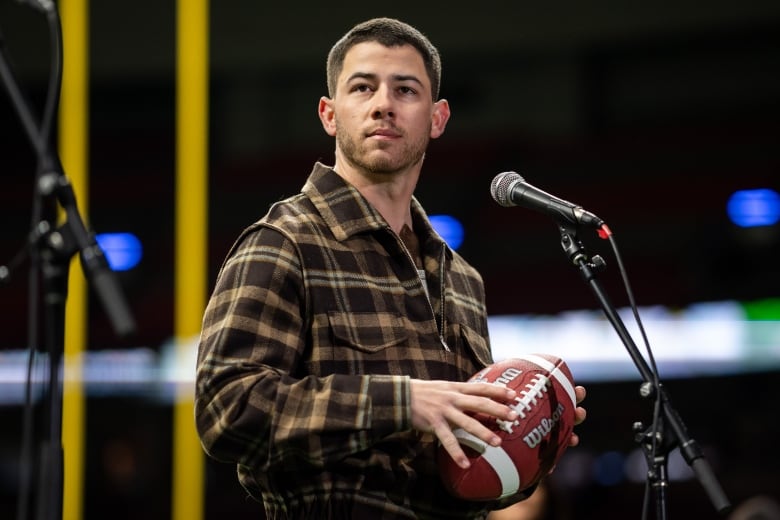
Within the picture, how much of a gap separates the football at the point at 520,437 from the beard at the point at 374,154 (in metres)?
0.36

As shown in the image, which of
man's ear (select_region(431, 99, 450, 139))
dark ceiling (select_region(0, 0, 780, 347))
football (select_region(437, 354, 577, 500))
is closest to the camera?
football (select_region(437, 354, 577, 500))

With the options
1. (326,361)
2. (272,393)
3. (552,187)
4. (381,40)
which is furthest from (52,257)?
(552,187)

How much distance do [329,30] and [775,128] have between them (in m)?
2.40

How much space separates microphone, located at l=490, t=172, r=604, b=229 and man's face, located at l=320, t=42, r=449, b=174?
151mm

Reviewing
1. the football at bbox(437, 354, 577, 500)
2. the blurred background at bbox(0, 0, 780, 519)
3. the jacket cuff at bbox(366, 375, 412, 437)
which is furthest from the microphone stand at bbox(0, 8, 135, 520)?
the blurred background at bbox(0, 0, 780, 519)

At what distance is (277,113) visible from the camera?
6348 mm

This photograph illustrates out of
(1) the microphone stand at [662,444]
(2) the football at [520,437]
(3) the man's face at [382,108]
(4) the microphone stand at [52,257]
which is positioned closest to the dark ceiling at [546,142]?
(3) the man's face at [382,108]

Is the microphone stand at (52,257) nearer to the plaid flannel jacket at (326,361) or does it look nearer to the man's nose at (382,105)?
the plaid flannel jacket at (326,361)

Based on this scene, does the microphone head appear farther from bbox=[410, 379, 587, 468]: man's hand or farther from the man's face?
bbox=[410, 379, 587, 468]: man's hand

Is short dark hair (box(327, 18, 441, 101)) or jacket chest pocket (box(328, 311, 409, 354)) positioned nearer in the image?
jacket chest pocket (box(328, 311, 409, 354))

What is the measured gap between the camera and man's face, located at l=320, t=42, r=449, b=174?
6.38ft

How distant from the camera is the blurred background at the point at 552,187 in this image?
20.0 feet

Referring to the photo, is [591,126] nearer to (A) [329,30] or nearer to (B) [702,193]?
(B) [702,193]

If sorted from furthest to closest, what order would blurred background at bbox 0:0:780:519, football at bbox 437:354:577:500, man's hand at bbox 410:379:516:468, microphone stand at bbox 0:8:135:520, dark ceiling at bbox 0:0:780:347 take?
dark ceiling at bbox 0:0:780:347, blurred background at bbox 0:0:780:519, football at bbox 437:354:577:500, man's hand at bbox 410:379:516:468, microphone stand at bbox 0:8:135:520
